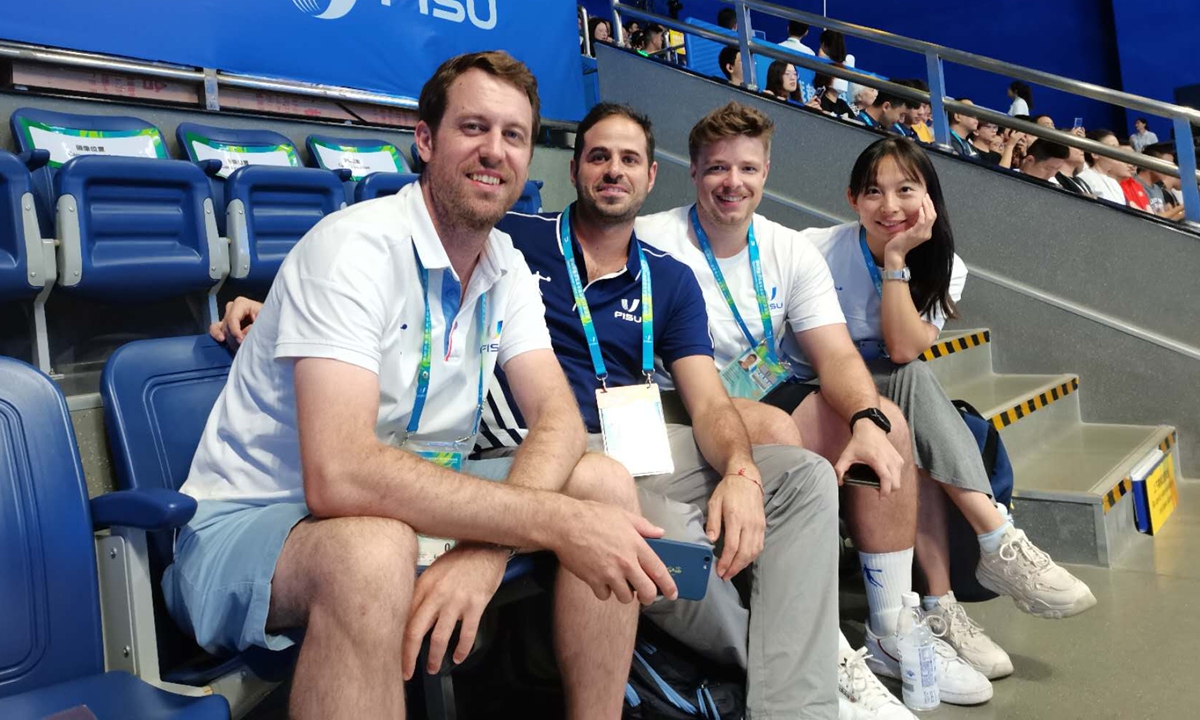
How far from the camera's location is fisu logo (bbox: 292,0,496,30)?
3918mm

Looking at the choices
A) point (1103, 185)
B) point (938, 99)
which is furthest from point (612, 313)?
point (1103, 185)

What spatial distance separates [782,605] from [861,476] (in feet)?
1.39

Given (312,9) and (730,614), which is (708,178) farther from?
(312,9)

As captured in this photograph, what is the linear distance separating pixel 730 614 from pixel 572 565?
531 millimetres

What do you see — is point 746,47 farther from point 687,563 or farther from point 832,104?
point 687,563

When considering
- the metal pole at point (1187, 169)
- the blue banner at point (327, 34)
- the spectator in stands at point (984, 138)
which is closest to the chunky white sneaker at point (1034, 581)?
the metal pole at point (1187, 169)

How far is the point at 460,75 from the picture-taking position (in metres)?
1.59

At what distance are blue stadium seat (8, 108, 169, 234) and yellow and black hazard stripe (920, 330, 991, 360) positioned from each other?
288 centimetres

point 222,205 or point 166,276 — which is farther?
point 222,205

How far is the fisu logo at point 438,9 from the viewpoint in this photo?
3918 millimetres

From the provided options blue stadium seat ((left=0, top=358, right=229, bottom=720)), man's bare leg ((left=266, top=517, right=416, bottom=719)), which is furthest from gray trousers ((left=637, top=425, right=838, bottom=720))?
blue stadium seat ((left=0, top=358, right=229, bottom=720))

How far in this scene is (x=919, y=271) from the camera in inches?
99.1

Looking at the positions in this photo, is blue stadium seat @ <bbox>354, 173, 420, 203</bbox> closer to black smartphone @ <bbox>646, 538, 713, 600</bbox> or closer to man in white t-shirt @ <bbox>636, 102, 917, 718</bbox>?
man in white t-shirt @ <bbox>636, 102, 917, 718</bbox>

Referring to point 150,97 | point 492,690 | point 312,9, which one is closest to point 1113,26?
point 312,9
